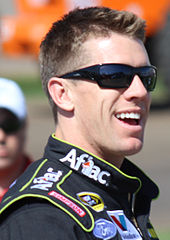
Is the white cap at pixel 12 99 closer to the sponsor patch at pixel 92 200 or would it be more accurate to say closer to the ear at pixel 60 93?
the ear at pixel 60 93

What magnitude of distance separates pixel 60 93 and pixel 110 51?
24cm

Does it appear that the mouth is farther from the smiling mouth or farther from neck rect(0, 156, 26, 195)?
neck rect(0, 156, 26, 195)

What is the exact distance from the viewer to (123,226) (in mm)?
Answer: 2402

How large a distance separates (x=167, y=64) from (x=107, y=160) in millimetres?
11581

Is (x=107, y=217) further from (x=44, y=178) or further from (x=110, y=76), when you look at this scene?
(x=110, y=76)

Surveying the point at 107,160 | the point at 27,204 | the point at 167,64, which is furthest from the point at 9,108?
the point at 167,64

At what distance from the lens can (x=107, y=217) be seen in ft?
7.65

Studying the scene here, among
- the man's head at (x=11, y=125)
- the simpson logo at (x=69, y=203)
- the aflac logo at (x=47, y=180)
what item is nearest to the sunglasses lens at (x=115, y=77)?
the aflac logo at (x=47, y=180)

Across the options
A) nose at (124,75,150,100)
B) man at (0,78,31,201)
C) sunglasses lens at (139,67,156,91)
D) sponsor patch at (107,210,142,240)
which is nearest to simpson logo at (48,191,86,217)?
sponsor patch at (107,210,142,240)

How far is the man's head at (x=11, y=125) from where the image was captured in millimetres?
4168

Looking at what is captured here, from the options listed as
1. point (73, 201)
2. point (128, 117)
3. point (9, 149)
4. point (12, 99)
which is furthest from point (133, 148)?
point (12, 99)

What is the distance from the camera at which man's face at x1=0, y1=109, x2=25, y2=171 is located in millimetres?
4152

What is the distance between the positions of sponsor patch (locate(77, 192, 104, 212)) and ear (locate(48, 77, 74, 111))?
0.33 metres

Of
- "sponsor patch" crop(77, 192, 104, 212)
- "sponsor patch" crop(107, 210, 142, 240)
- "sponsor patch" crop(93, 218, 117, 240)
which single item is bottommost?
"sponsor patch" crop(107, 210, 142, 240)
